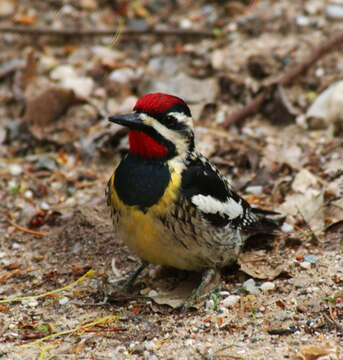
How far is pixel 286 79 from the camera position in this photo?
6359mm

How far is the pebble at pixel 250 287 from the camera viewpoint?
4.05m

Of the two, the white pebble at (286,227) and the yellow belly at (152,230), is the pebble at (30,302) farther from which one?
the white pebble at (286,227)

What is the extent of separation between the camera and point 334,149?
5625 mm

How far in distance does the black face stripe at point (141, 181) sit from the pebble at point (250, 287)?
88 centimetres

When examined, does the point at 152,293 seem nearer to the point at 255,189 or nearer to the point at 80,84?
the point at 255,189

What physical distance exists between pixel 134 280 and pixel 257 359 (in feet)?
4.46

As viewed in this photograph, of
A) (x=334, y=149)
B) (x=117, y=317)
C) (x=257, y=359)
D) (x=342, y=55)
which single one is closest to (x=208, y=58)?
(x=342, y=55)

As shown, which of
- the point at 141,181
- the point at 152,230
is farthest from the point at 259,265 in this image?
the point at 141,181

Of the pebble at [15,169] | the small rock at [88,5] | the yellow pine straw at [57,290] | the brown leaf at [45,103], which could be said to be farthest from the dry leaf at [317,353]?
the small rock at [88,5]

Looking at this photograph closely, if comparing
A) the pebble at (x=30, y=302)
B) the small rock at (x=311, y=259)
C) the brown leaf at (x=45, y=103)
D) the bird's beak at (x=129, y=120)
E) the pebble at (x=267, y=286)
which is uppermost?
the bird's beak at (x=129, y=120)

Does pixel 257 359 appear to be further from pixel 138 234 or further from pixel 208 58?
pixel 208 58

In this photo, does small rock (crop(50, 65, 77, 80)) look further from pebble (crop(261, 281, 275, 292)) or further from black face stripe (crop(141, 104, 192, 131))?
pebble (crop(261, 281, 275, 292))

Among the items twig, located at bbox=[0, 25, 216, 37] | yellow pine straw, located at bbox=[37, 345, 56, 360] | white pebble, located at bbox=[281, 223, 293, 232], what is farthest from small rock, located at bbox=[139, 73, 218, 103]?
yellow pine straw, located at bbox=[37, 345, 56, 360]

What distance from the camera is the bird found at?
3.76 metres
